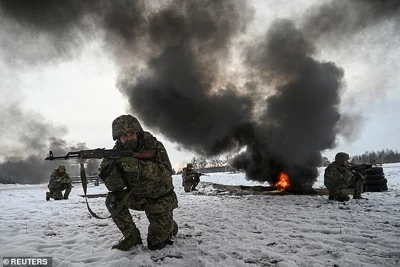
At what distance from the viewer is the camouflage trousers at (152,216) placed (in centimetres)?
375

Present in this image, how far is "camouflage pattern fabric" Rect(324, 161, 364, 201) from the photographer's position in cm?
816

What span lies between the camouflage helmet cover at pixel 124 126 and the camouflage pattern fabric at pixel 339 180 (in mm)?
6970

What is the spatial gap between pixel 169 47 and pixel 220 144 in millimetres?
6183

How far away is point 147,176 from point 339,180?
6.90 metres

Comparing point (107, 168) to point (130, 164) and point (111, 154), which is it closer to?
point (111, 154)

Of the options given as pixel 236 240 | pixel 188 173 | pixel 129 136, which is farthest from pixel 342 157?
pixel 188 173

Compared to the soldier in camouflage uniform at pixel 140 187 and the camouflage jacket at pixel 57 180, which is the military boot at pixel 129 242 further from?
the camouflage jacket at pixel 57 180

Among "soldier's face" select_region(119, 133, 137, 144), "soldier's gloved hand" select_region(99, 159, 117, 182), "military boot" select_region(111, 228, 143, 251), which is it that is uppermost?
"soldier's face" select_region(119, 133, 137, 144)

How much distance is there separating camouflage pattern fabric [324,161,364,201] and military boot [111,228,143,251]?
6873 millimetres

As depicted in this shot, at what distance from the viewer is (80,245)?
404 centimetres

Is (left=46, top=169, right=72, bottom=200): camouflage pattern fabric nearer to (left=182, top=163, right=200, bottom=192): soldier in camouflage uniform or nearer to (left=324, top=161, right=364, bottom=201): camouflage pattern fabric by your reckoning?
(left=182, top=163, right=200, bottom=192): soldier in camouflage uniform

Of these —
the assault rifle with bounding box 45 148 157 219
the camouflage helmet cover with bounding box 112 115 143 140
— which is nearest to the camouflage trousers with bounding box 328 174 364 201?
the assault rifle with bounding box 45 148 157 219

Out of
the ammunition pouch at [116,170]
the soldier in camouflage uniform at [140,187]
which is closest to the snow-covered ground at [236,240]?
the soldier in camouflage uniform at [140,187]

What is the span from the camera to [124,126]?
3.92 m
